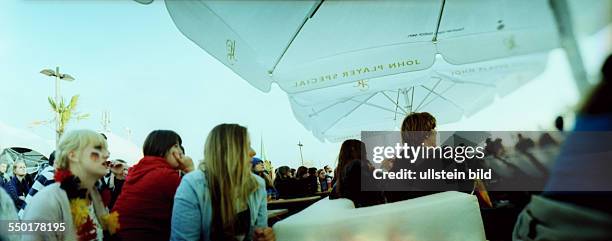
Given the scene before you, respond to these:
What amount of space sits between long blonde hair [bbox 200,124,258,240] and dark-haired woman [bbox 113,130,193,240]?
29 cm

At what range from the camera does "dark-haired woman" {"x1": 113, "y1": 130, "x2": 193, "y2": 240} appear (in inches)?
53.1

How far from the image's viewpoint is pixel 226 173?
117cm

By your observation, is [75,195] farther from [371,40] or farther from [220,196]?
[371,40]

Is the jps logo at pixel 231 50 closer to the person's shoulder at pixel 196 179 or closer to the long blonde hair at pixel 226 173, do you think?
the long blonde hair at pixel 226 173

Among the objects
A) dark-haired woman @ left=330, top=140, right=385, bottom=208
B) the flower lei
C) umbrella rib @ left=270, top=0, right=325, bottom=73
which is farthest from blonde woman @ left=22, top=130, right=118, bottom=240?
umbrella rib @ left=270, top=0, right=325, bottom=73

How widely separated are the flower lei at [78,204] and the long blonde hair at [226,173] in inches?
14.5

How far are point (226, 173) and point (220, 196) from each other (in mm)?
72

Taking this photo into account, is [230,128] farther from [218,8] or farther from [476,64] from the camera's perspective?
[476,64]

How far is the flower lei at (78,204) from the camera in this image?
112cm

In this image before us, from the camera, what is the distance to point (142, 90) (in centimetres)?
143

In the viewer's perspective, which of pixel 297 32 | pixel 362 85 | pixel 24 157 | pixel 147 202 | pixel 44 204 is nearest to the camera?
pixel 44 204

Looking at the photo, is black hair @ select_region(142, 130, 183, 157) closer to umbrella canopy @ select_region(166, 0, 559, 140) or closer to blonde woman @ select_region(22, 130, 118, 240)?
blonde woman @ select_region(22, 130, 118, 240)

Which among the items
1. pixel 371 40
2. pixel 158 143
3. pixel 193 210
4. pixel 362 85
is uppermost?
pixel 371 40

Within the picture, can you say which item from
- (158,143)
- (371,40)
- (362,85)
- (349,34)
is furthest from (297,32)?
(158,143)
